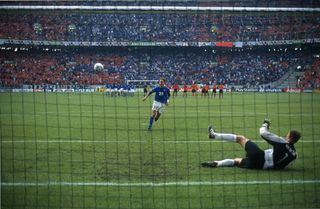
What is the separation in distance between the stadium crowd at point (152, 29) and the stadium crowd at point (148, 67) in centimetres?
237

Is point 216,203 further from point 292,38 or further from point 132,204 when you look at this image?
point 292,38

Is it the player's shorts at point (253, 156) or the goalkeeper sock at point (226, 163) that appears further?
the goalkeeper sock at point (226, 163)

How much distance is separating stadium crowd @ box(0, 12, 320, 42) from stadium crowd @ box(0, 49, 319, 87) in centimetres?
237

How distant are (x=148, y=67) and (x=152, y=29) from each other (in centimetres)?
669

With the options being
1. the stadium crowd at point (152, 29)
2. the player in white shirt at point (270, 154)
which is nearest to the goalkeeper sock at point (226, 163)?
the player in white shirt at point (270, 154)

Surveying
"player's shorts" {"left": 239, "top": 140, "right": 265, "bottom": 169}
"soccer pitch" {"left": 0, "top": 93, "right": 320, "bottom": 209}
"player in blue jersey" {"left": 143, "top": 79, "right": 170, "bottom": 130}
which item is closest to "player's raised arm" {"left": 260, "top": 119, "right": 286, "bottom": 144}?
"player's shorts" {"left": 239, "top": 140, "right": 265, "bottom": 169}

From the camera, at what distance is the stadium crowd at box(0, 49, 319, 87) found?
54.8 meters

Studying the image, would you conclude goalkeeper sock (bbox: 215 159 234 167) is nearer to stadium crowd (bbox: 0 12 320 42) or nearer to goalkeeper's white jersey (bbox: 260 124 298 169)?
goalkeeper's white jersey (bbox: 260 124 298 169)

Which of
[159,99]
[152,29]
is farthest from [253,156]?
[152,29]

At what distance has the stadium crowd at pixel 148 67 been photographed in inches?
2157

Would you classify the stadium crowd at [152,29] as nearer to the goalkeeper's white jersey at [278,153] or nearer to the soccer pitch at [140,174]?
the soccer pitch at [140,174]

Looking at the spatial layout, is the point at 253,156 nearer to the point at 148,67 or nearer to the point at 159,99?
the point at 159,99

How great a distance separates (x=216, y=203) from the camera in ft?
23.0

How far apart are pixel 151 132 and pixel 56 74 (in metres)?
42.6
